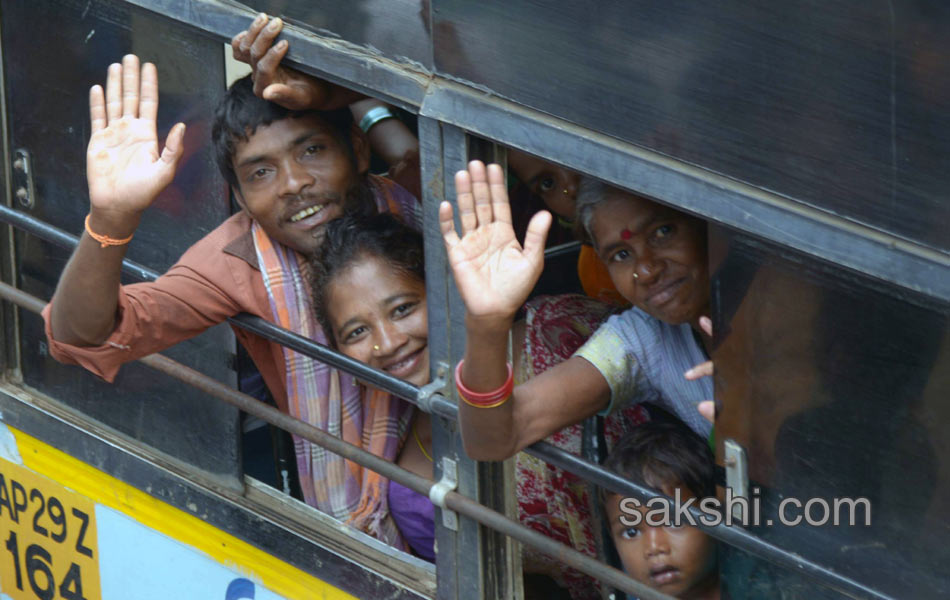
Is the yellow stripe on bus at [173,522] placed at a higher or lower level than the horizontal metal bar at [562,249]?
lower

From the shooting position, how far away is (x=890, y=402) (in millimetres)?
1616

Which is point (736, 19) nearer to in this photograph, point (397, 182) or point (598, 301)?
point (598, 301)

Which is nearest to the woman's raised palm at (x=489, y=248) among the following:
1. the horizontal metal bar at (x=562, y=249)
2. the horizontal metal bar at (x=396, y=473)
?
the horizontal metal bar at (x=396, y=473)

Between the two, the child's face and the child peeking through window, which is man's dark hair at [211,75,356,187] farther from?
the child's face

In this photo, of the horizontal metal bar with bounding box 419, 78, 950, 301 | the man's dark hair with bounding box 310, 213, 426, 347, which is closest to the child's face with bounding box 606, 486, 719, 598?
the man's dark hair with bounding box 310, 213, 426, 347

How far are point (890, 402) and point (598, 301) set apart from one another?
1148 mm

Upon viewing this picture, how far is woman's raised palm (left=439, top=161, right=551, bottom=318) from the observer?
184 centimetres

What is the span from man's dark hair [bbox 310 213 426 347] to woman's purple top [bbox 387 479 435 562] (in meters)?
0.35

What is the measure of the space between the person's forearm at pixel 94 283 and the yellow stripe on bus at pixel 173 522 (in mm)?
621

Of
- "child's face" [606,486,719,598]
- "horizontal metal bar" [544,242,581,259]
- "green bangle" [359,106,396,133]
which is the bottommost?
"child's face" [606,486,719,598]

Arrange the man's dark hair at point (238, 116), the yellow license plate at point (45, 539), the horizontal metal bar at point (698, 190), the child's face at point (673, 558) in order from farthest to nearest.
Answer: the yellow license plate at point (45, 539), the man's dark hair at point (238, 116), the child's face at point (673, 558), the horizontal metal bar at point (698, 190)

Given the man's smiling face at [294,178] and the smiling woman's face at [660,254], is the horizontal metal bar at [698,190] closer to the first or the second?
the smiling woman's face at [660,254]

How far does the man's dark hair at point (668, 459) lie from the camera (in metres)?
2.33

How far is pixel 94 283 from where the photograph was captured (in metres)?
2.19
